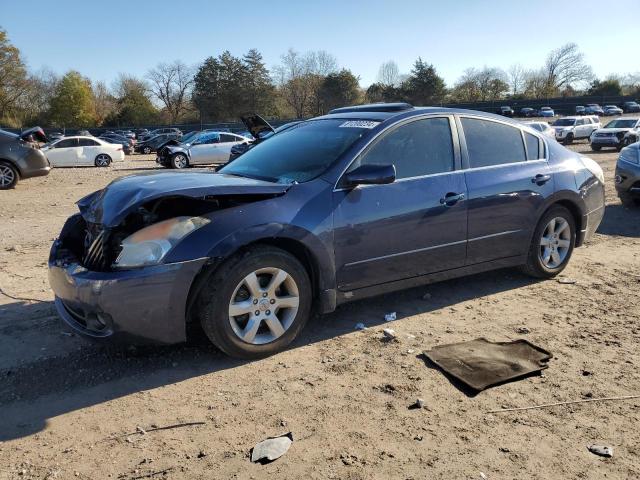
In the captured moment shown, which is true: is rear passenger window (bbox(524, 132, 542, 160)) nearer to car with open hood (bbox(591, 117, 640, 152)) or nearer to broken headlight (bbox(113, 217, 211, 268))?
broken headlight (bbox(113, 217, 211, 268))

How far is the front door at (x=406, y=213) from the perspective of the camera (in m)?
4.02

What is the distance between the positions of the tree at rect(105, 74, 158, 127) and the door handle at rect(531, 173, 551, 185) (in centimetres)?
8000

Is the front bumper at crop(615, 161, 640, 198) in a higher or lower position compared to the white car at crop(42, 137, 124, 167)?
lower

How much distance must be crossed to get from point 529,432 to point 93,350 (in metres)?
2.99

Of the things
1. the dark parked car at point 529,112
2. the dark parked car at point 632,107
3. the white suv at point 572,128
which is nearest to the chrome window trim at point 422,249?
the white suv at point 572,128

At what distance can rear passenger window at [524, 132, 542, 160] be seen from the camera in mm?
5258

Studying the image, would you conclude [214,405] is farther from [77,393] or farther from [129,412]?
[77,393]

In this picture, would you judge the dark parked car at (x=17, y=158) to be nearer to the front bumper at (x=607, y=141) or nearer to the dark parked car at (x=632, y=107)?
the front bumper at (x=607, y=141)

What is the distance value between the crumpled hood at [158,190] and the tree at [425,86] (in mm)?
75363

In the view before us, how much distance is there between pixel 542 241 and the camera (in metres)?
5.31

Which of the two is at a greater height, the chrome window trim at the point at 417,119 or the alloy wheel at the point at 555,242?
the chrome window trim at the point at 417,119

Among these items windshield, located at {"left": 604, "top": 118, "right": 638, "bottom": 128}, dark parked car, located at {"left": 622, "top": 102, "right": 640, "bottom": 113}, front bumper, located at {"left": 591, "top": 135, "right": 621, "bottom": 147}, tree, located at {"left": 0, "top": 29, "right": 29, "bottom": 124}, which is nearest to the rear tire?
front bumper, located at {"left": 591, "top": 135, "right": 621, "bottom": 147}

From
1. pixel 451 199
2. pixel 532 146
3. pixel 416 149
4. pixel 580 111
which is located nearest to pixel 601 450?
pixel 451 199

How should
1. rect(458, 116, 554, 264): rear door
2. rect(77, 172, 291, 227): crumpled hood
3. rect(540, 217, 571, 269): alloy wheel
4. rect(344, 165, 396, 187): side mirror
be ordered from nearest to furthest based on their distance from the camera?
rect(77, 172, 291, 227): crumpled hood → rect(344, 165, 396, 187): side mirror → rect(458, 116, 554, 264): rear door → rect(540, 217, 571, 269): alloy wheel
